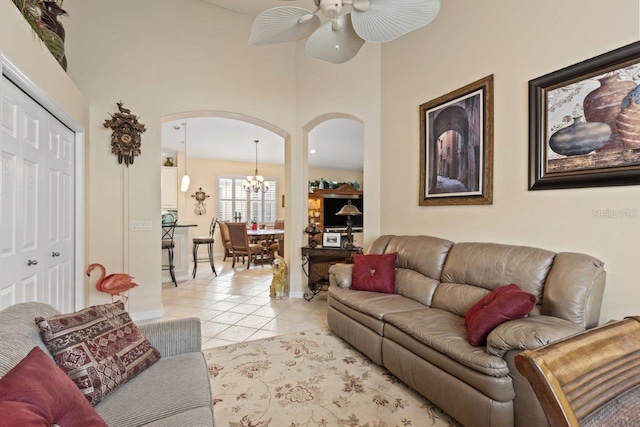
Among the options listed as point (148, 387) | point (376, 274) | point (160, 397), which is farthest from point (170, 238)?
point (160, 397)

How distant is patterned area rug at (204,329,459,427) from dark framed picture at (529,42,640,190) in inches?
73.1

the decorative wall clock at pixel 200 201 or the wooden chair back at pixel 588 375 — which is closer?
the wooden chair back at pixel 588 375

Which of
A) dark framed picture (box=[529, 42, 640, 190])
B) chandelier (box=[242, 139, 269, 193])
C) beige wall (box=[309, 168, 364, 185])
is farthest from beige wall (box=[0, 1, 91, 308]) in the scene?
beige wall (box=[309, 168, 364, 185])

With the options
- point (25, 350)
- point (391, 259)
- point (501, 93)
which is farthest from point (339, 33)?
point (25, 350)

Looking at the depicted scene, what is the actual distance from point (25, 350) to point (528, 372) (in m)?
1.62

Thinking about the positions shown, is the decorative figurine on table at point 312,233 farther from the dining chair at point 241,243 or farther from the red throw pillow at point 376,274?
the dining chair at point 241,243

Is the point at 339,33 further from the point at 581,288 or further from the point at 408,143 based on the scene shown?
the point at 581,288

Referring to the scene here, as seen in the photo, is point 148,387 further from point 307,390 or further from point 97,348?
point 307,390

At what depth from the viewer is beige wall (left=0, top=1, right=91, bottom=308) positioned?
170 cm

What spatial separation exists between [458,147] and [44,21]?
3.85 m

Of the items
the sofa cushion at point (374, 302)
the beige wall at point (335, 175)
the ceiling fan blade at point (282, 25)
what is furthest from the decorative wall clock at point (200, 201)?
the ceiling fan blade at point (282, 25)

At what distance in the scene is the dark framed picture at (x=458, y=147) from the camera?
2.77 m

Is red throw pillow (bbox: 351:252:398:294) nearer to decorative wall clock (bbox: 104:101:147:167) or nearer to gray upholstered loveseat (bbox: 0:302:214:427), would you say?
gray upholstered loveseat (bbox: 0:302:214:427)

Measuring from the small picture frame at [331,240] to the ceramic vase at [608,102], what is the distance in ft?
9.69
